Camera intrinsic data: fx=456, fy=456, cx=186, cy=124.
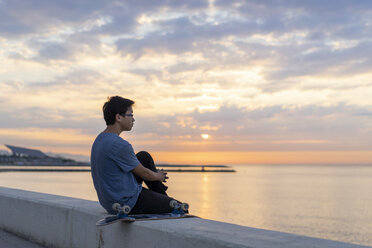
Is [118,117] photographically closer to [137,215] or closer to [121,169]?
[121,169]

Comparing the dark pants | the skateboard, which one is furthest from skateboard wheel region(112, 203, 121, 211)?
the dark pants

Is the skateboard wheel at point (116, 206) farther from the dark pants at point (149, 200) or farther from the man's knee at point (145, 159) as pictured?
the man's knee at point (145, 159)

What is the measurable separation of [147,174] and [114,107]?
0.76 metres

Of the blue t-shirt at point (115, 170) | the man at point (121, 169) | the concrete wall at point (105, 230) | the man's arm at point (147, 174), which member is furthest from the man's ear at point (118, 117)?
the concrete wall at point (105, 230)

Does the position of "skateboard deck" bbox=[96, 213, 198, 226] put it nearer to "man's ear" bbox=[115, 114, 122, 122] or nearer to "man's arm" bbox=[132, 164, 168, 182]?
"man's arm" bbox=[132, 164, 168, 182]

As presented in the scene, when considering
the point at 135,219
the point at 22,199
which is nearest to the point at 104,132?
the point at 135,219

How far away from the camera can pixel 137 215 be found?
448cm

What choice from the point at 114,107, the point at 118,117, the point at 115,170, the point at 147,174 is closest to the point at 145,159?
the point at 147,174

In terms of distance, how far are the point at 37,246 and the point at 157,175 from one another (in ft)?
7.01

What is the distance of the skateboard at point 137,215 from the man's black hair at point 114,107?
923mm

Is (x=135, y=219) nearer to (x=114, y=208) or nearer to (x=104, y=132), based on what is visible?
(x=114, y=208)

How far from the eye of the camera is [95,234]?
15.4 ft

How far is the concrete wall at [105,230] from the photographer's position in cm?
333

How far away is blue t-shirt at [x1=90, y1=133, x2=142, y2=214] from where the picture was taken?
4.42 m
